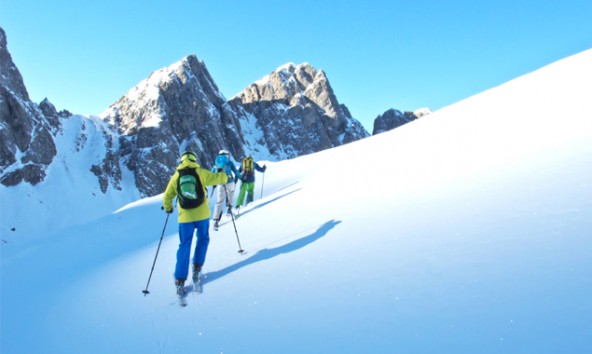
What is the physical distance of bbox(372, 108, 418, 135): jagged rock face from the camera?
590 ft

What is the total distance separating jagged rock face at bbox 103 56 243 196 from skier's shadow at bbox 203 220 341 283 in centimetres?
11158

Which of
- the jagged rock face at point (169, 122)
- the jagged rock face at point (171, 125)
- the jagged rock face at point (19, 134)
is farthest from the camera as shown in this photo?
the jagged rock face at point (169, 122)

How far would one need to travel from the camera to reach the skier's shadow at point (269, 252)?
5.15 m

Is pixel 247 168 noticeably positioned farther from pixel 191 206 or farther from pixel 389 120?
pixel 389 120

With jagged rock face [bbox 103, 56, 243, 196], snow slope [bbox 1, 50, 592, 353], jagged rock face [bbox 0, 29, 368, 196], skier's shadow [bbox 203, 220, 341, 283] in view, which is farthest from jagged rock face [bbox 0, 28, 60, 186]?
skier's shadow [bbox 203, 220, 341, 283]

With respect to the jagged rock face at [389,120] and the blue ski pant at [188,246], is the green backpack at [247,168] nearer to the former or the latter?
the blue ski pant at [188,246]

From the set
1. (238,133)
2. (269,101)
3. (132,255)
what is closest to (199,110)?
(238,133)

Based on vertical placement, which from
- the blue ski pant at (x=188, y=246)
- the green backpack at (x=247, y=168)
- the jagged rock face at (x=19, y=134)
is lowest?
the blue ski pant at (x=188, y=246)

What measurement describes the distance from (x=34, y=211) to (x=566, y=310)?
106m

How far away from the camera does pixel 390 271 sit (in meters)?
3.42

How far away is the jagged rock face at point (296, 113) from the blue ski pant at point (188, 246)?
15980 cm

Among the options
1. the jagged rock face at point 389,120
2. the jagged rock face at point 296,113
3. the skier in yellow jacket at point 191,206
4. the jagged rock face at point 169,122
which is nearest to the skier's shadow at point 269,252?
the skier in yellow jacket at point 191,206

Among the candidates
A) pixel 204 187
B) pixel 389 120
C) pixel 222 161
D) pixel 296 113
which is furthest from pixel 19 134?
pixel 389 120

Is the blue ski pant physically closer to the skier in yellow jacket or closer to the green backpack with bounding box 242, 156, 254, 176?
the skier in yellow jacket
